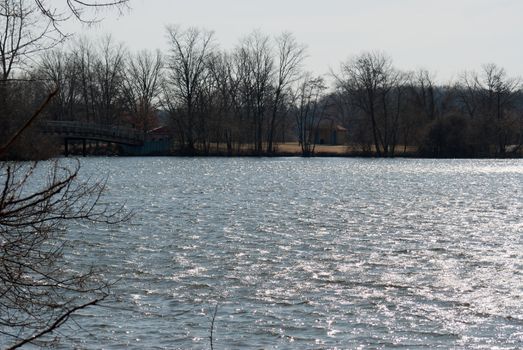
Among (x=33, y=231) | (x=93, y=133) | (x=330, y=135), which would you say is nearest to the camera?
(x=33, y=231)

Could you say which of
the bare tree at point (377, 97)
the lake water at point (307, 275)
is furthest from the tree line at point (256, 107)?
the lake water at point (307, 275)

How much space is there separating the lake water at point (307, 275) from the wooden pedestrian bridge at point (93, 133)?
4097cm

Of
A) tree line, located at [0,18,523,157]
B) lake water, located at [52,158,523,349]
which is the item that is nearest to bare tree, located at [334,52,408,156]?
tree line, located at [0,18,523,157]

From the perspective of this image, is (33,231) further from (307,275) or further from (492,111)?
(492,111)

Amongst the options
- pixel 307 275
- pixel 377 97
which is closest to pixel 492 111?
pixel 377 97

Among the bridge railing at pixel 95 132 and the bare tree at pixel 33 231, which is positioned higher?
the bridge railing at pixel 95 132

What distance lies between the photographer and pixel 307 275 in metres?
16.0

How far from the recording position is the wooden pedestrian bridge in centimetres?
7225

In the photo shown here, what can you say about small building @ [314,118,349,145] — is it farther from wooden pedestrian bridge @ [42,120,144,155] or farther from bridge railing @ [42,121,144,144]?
bridge railing @ [42,121,144,144]

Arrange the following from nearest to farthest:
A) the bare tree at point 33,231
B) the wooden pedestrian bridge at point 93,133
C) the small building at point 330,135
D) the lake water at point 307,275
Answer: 1. the bare tree at point 33,231
2. the lake water at point 307,275
3. the wooden pedestrian bridge at point 93,133
4. the small building at point 330,135

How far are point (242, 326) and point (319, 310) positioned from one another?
5.28 feet

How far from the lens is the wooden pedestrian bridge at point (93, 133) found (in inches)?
2844

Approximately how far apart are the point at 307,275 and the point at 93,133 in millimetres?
63602

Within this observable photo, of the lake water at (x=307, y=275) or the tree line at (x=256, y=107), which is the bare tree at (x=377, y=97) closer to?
the tree line at (x=256, y=107)
